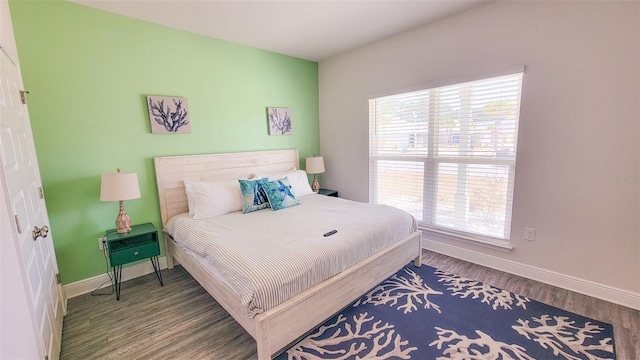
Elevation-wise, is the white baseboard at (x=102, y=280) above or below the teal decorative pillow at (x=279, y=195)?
below

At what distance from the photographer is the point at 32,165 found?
199 cm

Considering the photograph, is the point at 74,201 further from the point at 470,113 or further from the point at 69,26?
the point at 470,113

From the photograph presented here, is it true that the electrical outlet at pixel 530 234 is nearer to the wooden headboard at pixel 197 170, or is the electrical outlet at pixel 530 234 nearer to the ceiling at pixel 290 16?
the ceiling at pixel 290 16

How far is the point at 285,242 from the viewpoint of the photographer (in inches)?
78.5

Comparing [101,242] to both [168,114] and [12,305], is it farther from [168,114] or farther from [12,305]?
[12,305]

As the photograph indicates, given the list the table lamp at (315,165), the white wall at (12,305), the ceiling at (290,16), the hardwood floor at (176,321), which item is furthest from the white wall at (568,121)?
the white wall at (12,305)

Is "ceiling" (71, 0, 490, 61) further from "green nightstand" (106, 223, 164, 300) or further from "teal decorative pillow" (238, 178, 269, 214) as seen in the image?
"green nightstand" (106, 223, 164, 300)

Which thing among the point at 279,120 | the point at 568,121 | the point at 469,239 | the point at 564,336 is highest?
the point at 279,120

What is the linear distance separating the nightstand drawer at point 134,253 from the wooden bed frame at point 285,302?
0.73ft

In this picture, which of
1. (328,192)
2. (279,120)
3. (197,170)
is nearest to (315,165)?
(328,192)

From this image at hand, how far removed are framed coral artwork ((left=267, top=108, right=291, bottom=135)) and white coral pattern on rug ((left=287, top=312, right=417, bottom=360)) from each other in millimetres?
2616

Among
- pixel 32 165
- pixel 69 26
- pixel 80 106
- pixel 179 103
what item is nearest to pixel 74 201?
pixel 32 165

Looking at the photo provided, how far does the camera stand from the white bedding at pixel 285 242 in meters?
1.61

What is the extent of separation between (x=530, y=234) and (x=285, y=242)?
7.54ft
